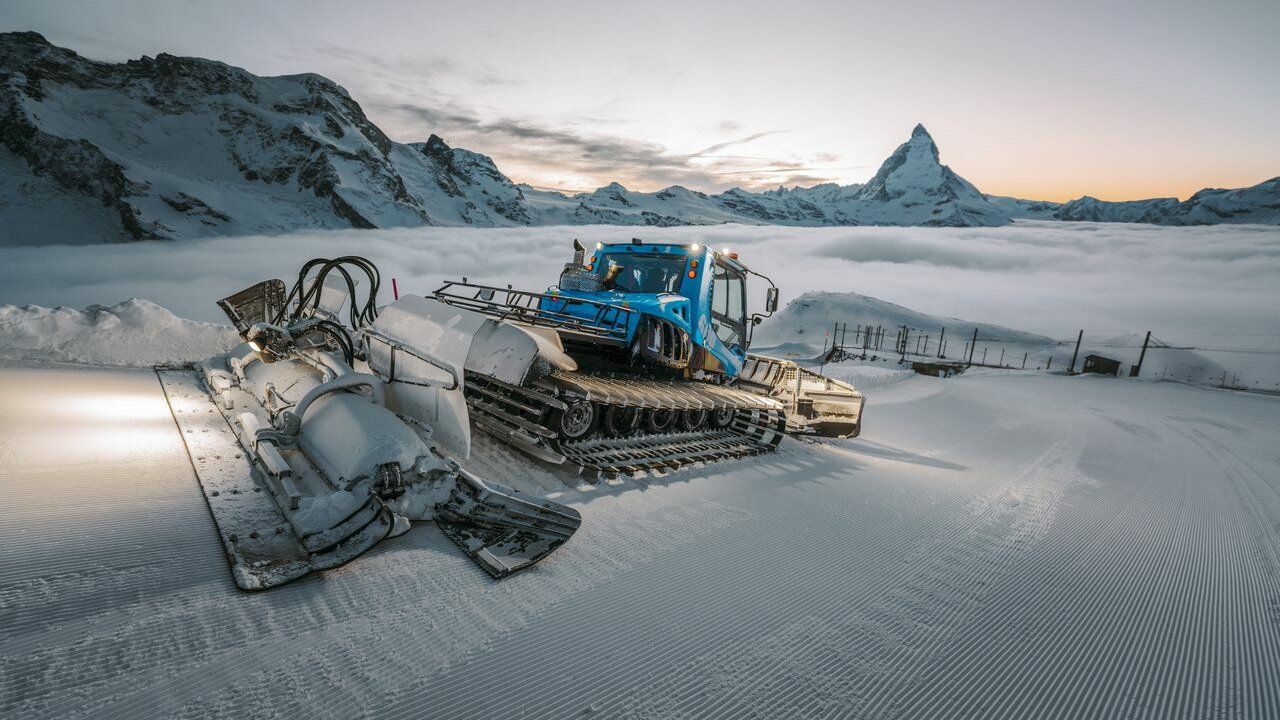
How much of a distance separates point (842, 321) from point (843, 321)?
1.24 ft

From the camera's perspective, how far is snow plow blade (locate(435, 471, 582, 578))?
3301mm

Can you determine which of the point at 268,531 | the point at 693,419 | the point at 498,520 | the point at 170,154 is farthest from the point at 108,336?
the point at 170,154

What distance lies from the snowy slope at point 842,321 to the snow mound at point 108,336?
287ft

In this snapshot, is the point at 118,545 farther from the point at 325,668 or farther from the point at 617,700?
the point at 617,700

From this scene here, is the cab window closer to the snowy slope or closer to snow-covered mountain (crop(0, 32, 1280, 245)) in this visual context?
the snowy slope

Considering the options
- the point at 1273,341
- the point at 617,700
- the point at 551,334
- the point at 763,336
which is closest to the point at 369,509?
the point at 617,700

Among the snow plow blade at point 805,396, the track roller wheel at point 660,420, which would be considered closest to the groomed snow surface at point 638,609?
the track roller wheel at point 660,420

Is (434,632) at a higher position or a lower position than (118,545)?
lower

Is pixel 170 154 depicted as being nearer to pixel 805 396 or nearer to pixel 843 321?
pixel 843 321

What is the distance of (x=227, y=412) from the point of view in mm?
5004

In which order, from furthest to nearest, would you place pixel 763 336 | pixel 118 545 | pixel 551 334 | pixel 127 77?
pixel 127 77 < pixel 763 336 < pixel 551 334 < pixel 118 545

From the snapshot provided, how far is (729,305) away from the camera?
7719mm

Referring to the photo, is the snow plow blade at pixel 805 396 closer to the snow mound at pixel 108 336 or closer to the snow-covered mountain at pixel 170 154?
the snow mound at pixel 108 336

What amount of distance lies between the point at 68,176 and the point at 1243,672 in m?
158
